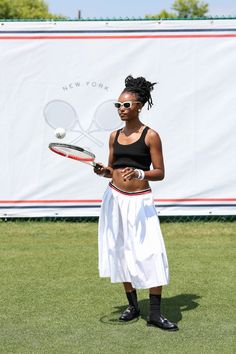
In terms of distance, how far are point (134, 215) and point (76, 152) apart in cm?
70

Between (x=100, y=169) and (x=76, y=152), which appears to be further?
(x=76, y=152)

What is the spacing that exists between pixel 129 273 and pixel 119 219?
45 centimetres

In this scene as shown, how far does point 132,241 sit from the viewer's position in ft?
21.0

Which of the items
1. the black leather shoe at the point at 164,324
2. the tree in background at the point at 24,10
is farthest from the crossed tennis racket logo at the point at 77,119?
the tree in background at the point at 24,10

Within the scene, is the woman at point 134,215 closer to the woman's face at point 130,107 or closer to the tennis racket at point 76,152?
the woman's face at point 130,107

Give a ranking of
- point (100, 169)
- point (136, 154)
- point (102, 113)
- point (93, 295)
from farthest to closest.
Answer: point (102, 113) → point (93, 295) → point (136, 154) → point (100, 169)

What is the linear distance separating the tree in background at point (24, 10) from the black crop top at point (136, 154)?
95.5 feet

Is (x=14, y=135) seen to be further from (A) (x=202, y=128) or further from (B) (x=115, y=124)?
(A) (x=202, y=128)

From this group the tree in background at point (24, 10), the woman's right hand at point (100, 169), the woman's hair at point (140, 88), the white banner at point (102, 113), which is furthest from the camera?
the tree in background at point (24, 10)

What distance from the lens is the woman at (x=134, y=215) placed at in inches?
249

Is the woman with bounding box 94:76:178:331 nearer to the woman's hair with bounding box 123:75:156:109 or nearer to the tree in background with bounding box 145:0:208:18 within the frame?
the woman's hair with bounding box 123:75:156:109

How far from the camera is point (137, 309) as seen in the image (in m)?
6.71

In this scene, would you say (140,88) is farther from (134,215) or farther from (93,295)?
(93,295)


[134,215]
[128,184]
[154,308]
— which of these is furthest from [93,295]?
[128,184]
